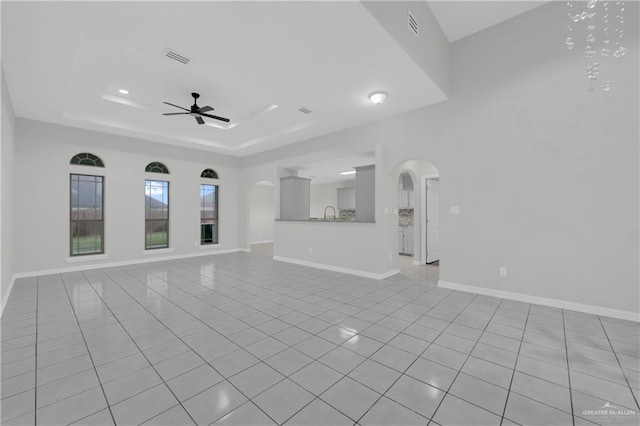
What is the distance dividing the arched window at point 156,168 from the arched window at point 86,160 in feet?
3.02

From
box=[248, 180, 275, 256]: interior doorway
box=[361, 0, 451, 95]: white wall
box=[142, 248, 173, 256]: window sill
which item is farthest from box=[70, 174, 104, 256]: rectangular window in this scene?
box=[361, 0, 451, 95]: white wall

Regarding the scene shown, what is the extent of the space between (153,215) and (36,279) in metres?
2.48

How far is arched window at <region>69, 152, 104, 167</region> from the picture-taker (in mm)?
5662

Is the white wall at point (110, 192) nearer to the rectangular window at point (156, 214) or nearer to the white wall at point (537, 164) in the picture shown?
the rectangular window at point (156, 214)

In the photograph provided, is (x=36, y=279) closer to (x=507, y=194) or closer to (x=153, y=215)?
(x=153, y=215)

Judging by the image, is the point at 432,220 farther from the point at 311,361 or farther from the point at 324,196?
the point at 324,196

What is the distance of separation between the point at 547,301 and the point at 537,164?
5.84 ft

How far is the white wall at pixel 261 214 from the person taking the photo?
1128cm

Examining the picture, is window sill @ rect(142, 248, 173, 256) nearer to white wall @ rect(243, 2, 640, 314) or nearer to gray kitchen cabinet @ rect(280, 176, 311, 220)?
gray kitchen cabinet @ rect(280, 176, 311, 220)

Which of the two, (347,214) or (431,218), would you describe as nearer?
(431,218)

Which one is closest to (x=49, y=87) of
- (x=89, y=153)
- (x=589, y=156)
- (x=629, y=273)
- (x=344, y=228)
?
(x=89, y=153)

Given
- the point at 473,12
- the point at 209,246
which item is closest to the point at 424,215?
the point at 473,12

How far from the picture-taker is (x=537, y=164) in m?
3.51

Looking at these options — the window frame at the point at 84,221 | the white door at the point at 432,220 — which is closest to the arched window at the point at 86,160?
the window frame at the point at 84,221
